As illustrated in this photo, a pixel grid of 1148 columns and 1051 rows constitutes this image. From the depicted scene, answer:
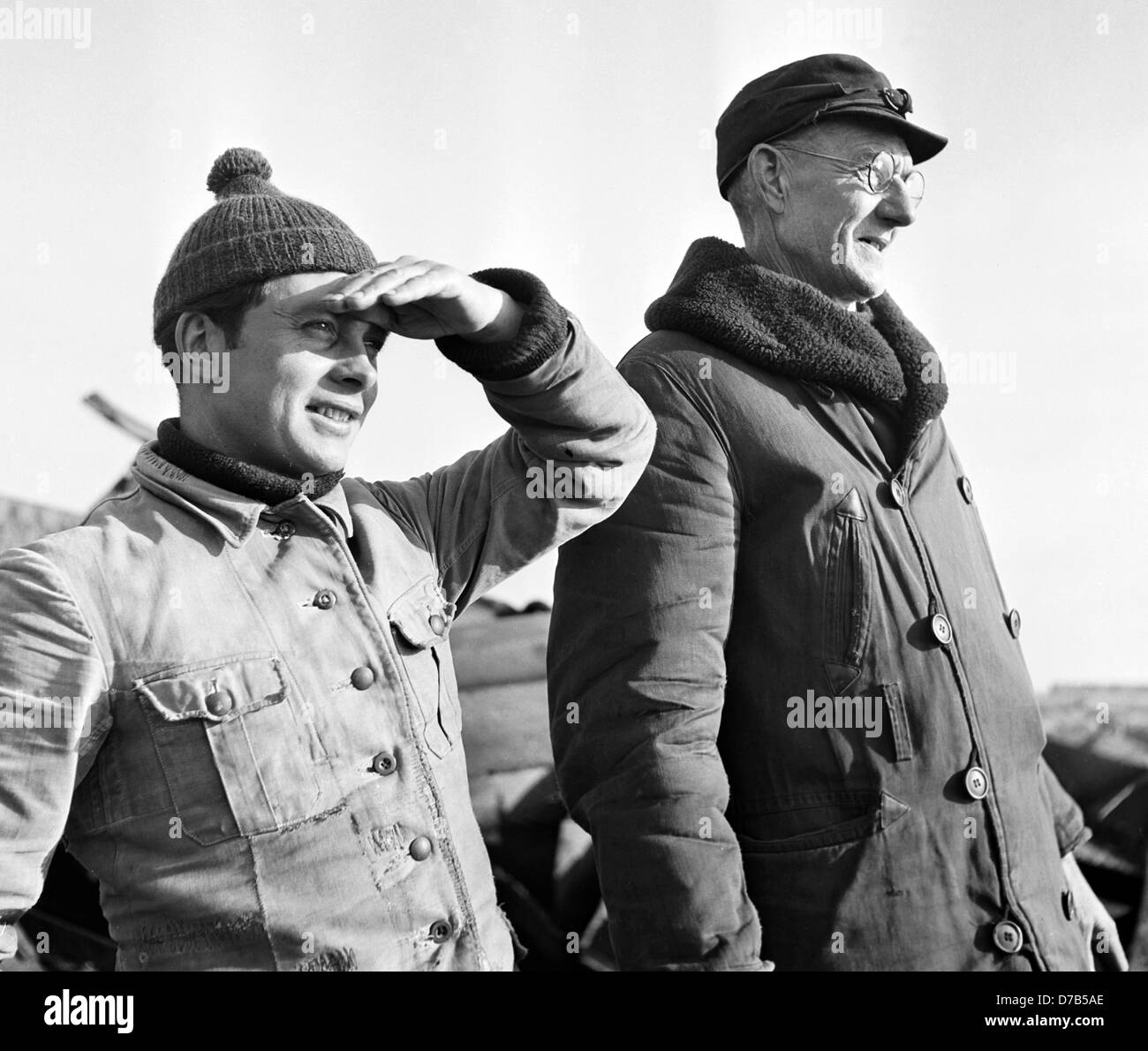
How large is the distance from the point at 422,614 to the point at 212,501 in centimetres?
36

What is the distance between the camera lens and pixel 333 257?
95.7 inches

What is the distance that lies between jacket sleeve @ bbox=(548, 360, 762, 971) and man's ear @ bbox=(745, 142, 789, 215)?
456mm

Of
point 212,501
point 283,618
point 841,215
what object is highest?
point 841,215

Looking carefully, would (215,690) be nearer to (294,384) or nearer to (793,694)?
(294,384)

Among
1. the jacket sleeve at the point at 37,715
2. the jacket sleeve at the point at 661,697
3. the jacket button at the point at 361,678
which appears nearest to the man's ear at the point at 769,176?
the jacket sleeve at the point at 661,697

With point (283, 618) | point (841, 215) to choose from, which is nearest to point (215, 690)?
point (283, 618)

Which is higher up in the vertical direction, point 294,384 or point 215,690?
point 294,384

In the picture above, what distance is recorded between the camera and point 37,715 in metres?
Answer: 2.12

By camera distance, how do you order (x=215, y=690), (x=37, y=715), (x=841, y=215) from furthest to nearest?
(x=841, y=215)
(x=215, y=690)
(x=37, y=715)

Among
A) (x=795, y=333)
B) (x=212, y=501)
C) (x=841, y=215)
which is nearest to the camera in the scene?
(x=212, y=501)

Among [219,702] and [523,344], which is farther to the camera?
[523,344]

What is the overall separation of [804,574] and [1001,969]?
2.36ft

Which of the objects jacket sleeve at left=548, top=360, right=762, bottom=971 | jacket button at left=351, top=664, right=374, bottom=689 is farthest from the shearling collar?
jacket button at left=351, top=664, right=374, bottom=689

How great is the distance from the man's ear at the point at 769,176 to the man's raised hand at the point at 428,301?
34.1 inches
